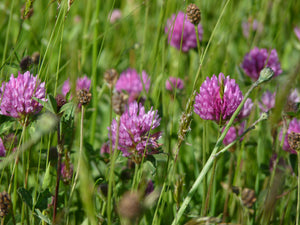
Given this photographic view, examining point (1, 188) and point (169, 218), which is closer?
point (169, 218)

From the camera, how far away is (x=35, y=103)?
828 mm

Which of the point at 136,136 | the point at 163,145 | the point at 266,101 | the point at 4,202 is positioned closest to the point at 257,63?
the point at 266,101

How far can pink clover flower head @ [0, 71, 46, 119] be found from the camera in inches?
31.6

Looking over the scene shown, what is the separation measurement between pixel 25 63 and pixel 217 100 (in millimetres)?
500

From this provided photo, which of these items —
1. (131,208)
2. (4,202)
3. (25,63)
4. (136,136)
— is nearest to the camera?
(131,208)

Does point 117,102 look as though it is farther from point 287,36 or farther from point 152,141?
point 287,36

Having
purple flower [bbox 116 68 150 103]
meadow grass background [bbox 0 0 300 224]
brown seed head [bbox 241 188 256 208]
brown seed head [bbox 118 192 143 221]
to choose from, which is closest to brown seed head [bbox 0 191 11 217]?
meadow grass background [bbox 0 0 300 224]

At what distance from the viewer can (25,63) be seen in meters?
0.99

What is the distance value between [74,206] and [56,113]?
15.6 inches

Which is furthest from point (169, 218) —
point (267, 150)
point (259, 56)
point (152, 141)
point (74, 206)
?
point (259, 56)

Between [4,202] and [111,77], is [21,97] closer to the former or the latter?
[4,202]

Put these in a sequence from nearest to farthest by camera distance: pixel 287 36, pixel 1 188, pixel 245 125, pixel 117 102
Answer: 1. pixel 117 102
2. pixel 1 188
3. pixel 245 125
4. pixel 287 36

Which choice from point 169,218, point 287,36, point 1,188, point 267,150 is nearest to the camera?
point 169,218

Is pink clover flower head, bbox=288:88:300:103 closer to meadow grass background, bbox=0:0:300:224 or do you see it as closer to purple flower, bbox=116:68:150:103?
meadow grass background, bbox=0:0:300:224
